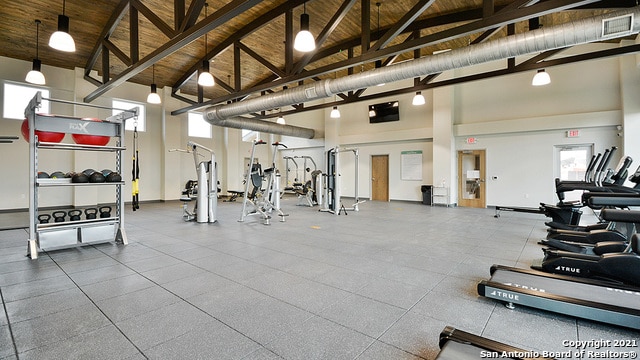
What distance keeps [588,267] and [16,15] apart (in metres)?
10.8

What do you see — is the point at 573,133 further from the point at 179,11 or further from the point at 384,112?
the point at 179,11

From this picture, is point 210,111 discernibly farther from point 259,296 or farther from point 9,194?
point 259,296

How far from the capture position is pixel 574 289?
2312 mm

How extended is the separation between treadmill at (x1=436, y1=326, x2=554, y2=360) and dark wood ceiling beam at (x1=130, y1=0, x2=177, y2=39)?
5802mm

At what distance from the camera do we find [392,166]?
1152 cm

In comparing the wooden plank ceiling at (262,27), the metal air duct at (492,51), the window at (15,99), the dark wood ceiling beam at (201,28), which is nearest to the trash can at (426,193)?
the wooden plank ceiling at (262,27)

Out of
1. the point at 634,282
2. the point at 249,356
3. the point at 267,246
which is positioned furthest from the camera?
the point at 267,246

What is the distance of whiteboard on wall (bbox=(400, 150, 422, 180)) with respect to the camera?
1088 centimetres

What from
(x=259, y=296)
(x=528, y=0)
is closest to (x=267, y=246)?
(x=259, y=296)

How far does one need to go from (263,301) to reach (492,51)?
5.26 m

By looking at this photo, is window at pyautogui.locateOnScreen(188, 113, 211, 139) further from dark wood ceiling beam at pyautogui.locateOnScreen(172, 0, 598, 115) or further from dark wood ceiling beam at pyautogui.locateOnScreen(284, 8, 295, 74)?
dark wood ceiling beam at pyautogui.locateOnScreen(172, 0, 598, 115)

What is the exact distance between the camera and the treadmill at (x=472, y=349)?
150cm

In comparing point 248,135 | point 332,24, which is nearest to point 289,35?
point 332,24

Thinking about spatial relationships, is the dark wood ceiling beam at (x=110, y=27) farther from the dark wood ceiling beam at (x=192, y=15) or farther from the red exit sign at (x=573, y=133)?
the red exit sign at (x=573, y=133)
